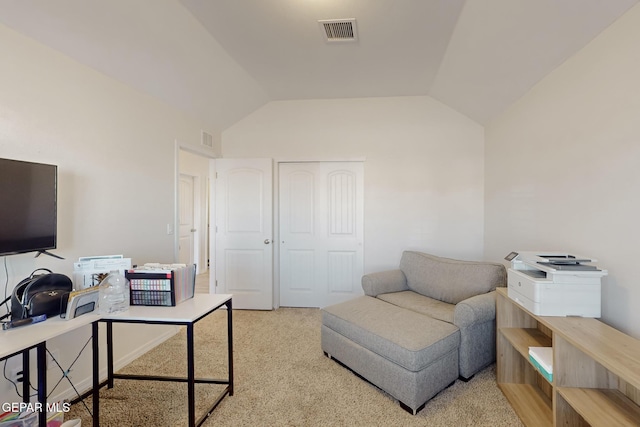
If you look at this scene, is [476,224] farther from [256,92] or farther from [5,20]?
[5,20]

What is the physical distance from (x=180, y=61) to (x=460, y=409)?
340cm

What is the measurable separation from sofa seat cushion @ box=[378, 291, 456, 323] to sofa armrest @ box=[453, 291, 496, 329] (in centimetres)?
13

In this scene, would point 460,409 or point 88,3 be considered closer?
point 88,3

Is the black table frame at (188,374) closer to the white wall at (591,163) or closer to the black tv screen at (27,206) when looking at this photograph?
the black tv screen at (27,206)

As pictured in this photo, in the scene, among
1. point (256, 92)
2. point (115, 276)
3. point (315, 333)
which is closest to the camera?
point (115, 276)

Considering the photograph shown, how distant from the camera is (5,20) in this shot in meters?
1.63

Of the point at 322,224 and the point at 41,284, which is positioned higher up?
the point at 322,224

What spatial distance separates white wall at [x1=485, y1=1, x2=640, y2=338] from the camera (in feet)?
5.09

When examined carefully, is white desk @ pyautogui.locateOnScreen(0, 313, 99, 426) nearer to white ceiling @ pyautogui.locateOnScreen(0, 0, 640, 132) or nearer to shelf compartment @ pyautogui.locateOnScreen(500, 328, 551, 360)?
white ceiling @ pyautogui.locateOnScreen(0, 0, 640, 132)

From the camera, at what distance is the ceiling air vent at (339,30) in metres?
2.28

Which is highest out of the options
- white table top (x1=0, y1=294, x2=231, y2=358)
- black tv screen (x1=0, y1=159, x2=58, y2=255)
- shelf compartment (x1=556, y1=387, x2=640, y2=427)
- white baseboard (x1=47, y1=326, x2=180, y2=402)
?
black tv screen (x1=0, y1=159, x2=58, y2=255)

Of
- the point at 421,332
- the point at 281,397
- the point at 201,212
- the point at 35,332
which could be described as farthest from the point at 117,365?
the point at 201,212

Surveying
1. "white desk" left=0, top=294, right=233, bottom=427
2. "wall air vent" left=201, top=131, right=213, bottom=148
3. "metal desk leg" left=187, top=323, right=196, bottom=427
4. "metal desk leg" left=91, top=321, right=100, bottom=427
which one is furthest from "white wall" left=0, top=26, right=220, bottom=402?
"metal desk leg" left=187, top=323, right=196, bottom=427

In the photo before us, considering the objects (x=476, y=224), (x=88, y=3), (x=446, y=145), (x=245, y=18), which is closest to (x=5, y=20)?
(x=88, y=3)
